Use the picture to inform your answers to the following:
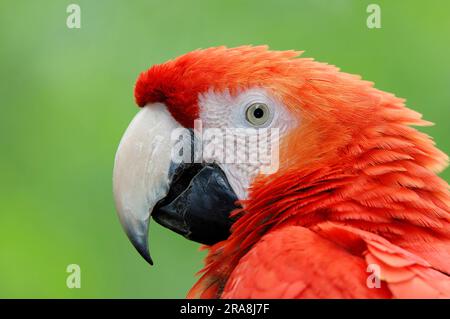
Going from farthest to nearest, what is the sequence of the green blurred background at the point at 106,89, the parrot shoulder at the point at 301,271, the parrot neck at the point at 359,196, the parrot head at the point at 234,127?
the green blurred background at the point at 106,89 < the parrot head at the point at 234,127 < the parrot neck at the point at 359,196 < the parrot shoulder at the point at 301,271

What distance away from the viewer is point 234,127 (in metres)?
1.66

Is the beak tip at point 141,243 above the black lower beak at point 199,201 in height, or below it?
below

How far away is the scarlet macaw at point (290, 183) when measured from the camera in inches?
52.1

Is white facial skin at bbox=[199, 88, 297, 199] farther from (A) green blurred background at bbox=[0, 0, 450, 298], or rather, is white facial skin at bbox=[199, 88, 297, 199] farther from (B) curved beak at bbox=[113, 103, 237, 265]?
(A) green blurred background at bbox=[0, 0, 450, 298]

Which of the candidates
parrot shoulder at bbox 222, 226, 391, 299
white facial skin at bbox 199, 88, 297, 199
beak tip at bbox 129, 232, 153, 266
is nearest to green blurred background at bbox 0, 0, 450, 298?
beak tip at bbox 129, 232, 153, 266

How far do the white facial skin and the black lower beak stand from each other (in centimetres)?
3

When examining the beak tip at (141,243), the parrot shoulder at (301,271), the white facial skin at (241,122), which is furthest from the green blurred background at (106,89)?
the parrot shoulder at (301,271)

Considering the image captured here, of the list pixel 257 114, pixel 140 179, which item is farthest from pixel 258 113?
pixel 140 179

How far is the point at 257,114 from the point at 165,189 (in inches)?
11.2

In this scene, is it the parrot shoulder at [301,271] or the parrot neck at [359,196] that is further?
the parrot neck at [359,196]

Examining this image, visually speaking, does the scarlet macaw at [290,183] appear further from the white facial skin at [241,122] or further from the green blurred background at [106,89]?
the green blurred background at [106,89]

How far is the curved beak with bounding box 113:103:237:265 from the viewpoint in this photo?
163cm

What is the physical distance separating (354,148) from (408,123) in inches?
6.1

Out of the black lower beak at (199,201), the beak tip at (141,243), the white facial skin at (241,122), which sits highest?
the white facial skin at (241,122)
